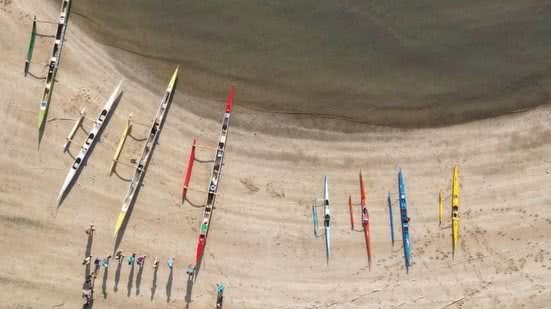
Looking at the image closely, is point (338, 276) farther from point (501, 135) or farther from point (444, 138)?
point (501, 135)

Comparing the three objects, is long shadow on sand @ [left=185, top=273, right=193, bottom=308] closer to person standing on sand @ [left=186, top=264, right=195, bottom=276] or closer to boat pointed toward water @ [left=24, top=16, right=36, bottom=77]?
person standing on sand @ [left=186, top=264, right=195, bottom=276]

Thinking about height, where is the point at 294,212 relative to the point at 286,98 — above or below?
below

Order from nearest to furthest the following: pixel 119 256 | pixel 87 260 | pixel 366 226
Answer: pixel 87 260
pixel 119 256
pixel 366 226

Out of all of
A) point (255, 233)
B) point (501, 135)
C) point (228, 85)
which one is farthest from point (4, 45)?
point (501, 135)

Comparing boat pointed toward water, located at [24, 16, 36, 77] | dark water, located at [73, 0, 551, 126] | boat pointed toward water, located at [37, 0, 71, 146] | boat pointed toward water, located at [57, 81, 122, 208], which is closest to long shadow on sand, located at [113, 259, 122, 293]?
boat pointed toward water, located at [57, 81, 122, 208]

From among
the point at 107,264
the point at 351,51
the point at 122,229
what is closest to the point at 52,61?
the point at 122,229

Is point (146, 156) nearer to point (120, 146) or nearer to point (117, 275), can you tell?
point (120, 146)

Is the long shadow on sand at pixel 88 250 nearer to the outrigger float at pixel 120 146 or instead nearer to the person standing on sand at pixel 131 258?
the person standing on sand at pixel 131 258
